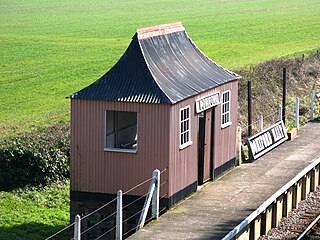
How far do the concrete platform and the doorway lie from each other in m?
0.31

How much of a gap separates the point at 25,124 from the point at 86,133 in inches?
475

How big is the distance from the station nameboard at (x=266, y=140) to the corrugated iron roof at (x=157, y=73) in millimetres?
3543

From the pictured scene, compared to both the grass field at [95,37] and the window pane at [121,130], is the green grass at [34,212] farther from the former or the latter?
the grass field at [95,37]

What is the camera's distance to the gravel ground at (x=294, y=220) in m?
22.0

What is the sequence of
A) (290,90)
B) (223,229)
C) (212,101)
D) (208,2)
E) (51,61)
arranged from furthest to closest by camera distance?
1. (208,2)
2. (51,61)
3. (290,90)
4. (212,101)
5. (223,229)

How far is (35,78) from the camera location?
44531 mm

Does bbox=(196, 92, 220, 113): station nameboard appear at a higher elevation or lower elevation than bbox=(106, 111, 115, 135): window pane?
higher

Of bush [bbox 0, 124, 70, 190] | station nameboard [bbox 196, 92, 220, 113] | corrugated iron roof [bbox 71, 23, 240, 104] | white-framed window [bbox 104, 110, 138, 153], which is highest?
corrugated iron roof [bbox 71, 23, 240, 104]

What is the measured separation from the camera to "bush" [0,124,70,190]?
2503cm

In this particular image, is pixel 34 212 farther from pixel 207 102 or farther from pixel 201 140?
pixel 207 102

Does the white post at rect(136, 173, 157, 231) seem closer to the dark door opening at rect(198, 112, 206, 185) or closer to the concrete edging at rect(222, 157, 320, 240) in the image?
the concrete edging at rect(222, 157, 320, 240)

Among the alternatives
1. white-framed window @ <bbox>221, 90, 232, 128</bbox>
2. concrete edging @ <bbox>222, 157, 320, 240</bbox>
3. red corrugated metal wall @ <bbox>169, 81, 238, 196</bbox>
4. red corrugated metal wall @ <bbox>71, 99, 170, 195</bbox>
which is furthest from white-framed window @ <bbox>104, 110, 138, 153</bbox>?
concrete edging @ <bbox>222, 157, 320, 240</bbox>

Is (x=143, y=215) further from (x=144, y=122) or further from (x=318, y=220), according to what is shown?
(x=318, y=220)

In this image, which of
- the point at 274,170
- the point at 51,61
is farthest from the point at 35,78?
the point at 274,170
